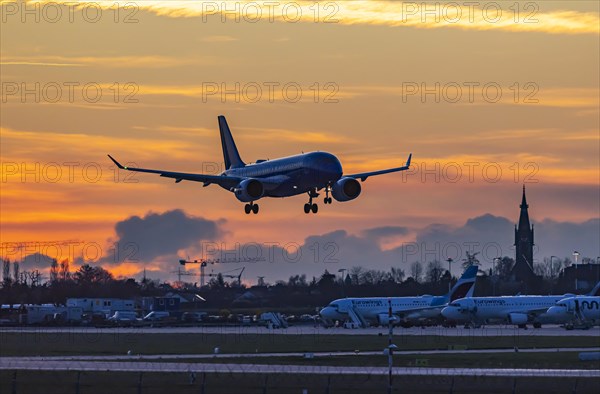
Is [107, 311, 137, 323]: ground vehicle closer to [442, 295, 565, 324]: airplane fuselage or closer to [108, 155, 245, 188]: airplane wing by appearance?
[442, 295, 565, 324]: airplane fuselage

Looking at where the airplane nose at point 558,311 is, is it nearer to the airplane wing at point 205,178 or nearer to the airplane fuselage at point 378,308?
the airplane fuselage at point 378,308

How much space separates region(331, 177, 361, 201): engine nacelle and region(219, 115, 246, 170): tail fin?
19.9 metres

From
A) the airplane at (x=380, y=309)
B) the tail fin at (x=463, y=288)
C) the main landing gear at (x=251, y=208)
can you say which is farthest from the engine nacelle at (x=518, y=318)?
the main landing gear at (x=251, y=208)

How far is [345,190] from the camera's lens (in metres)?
95.5

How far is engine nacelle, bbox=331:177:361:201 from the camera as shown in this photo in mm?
95438

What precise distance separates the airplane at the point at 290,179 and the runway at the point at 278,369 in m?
14.2

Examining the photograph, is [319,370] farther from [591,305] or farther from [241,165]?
[591,305]

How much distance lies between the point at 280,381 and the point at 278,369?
952cm

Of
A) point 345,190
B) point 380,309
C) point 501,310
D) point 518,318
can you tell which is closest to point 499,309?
point 501,310

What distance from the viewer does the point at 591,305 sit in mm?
156875

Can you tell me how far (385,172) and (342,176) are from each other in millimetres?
13361

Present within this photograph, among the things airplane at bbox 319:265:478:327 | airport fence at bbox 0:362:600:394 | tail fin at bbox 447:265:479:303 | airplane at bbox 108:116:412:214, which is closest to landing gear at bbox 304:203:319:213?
airplane at bbox 108:116:412:214

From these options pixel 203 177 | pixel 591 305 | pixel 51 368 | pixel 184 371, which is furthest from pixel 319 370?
pixel 591 305

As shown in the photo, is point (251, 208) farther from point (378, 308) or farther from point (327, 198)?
point (378, 308)
